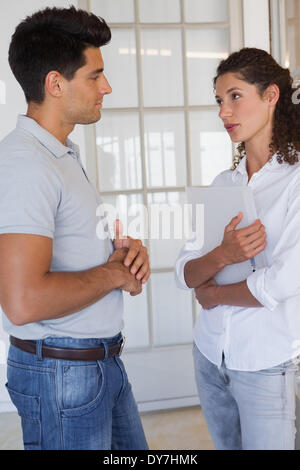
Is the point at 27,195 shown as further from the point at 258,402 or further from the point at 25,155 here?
the point at 258,402

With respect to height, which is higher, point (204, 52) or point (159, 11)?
point (159, 11)

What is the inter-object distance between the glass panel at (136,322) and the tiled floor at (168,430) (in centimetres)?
44

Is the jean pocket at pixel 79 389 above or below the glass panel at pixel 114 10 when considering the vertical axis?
below

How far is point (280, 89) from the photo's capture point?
136 centimetres

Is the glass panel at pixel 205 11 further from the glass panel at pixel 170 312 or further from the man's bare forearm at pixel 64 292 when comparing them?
the man's bare forearm at pixel 64 292

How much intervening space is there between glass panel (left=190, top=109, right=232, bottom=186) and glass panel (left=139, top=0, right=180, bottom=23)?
0.56 meters

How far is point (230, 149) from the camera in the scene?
2.76m

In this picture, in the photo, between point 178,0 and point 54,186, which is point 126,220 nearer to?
point 178,0

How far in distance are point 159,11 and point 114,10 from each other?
0.86 feet

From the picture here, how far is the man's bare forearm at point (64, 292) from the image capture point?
0.96m

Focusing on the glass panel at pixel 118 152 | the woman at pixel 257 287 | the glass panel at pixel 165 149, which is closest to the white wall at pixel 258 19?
the glass panel at pixel 165 149

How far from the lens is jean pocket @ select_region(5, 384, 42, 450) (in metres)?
1.06

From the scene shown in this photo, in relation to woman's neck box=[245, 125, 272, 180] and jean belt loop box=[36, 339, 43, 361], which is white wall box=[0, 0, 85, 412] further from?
jean belt loop box=[36, 339, 43, 361]

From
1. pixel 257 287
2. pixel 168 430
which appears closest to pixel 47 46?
pixel 257 287
